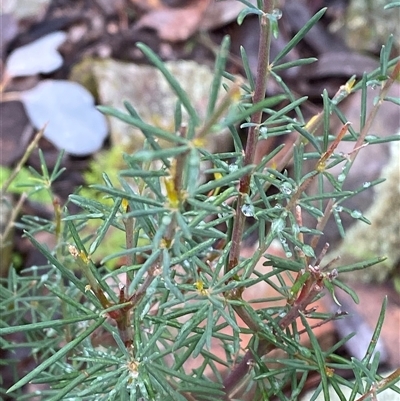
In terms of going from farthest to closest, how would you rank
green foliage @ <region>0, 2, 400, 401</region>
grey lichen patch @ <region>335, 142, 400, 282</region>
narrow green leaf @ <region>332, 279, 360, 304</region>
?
1. grey lichen patch @ <region>335, 142, 400, 282</region>
2. narrow green leaf @ <region>332, 279, 360, 304</region>
3. green foliage @ <region>0, 2, 400, 401</region>

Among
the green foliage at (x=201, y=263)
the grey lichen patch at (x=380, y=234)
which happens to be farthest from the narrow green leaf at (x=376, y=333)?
the grey lichen patch at (x=380, y=234)

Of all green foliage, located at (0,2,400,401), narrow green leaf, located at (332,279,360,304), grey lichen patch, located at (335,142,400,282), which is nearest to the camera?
green foliage, located at (0,2,400,401)

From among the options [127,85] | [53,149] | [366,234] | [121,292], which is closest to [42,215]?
[53,149]

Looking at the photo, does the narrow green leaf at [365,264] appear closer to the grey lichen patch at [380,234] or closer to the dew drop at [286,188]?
the dew drop at [286,188]

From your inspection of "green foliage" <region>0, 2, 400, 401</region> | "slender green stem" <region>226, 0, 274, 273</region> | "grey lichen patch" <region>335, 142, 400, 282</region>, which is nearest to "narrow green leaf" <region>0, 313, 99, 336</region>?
"green foliage" <region>0, 2, 400, 401</region>

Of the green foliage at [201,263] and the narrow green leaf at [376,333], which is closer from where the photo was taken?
the green foliage at [201,263]

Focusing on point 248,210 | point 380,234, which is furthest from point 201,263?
point 380,234

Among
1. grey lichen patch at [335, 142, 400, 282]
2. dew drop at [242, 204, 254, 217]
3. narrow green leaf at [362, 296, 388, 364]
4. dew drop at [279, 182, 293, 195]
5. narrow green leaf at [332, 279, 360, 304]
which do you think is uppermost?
dew drop at [279, 182, 293, 195]

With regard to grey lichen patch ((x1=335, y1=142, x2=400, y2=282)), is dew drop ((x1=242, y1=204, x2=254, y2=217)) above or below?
above

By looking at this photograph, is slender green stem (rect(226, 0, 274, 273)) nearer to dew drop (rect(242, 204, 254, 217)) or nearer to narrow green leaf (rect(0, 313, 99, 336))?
dew drop (rect(242, 204, 254, 217))

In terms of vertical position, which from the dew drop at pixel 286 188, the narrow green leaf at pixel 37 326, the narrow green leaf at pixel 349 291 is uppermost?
the dew drop at pixel 286 188

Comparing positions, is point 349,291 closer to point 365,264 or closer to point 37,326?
point 365,264
